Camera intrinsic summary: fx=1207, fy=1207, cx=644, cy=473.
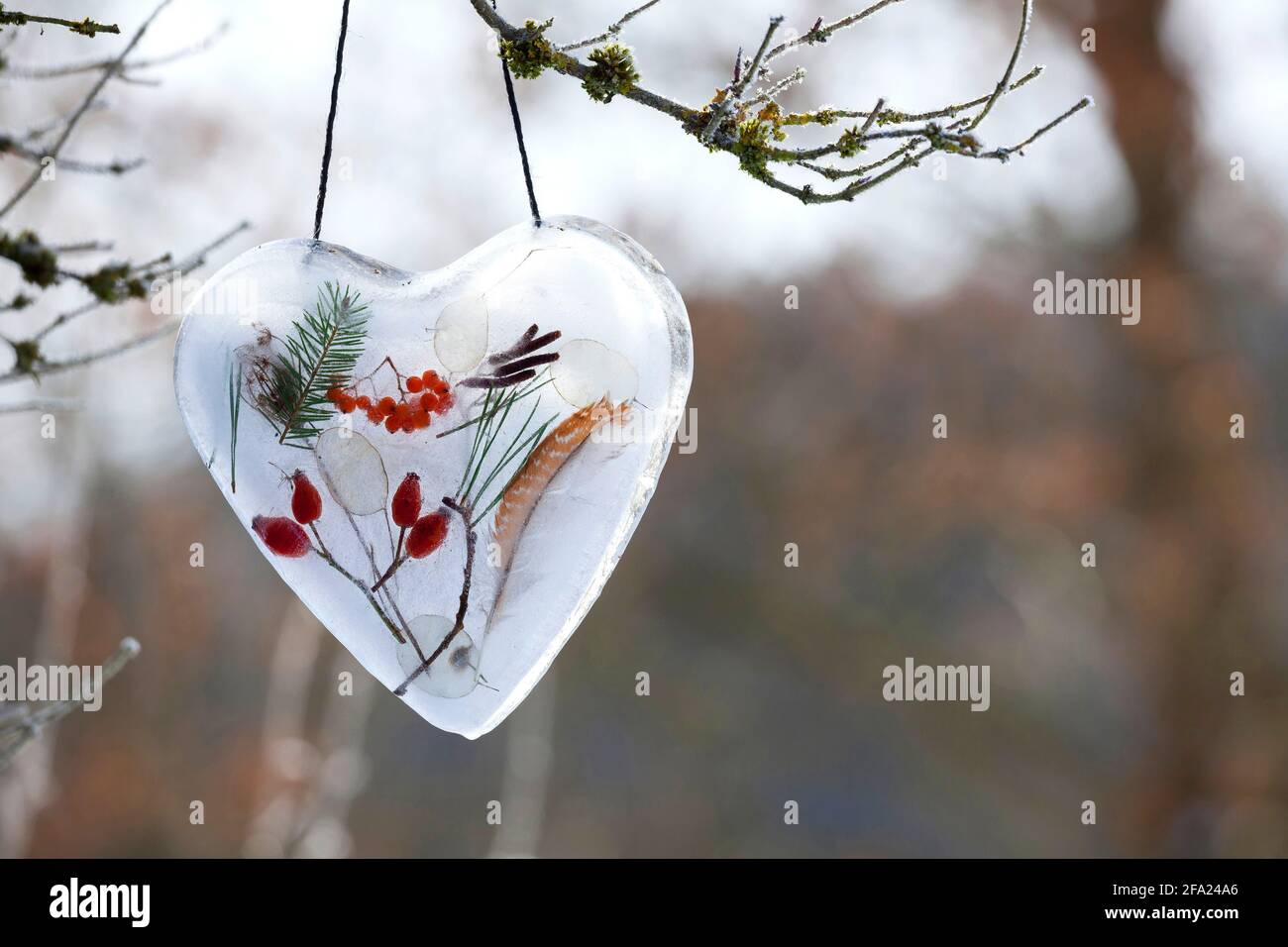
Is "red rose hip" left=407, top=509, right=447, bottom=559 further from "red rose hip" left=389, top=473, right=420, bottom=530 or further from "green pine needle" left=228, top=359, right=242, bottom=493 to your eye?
"green pine needle" left=228, top=359, right=242, bottom=493

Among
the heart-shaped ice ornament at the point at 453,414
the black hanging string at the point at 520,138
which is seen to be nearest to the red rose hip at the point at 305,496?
the heart-shaped ice ornament at the point at 453,414

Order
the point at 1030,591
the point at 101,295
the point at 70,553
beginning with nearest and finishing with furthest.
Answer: the point at 101,295 < the point at 70,553 < the point at 1030,591

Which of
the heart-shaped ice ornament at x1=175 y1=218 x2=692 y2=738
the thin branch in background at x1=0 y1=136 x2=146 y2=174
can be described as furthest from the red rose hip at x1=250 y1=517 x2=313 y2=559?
the thin branch in background at x1=0 y1=136 x2=146 y2=174

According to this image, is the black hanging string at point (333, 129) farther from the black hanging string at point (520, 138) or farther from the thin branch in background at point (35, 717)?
the thin branch in background at point (35, 717)

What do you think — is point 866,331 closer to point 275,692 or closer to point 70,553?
point 275,692

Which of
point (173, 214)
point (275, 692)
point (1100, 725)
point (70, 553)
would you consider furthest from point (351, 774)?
point (1100, 725)

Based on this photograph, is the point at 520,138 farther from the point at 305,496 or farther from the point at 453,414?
the point at 305,496
